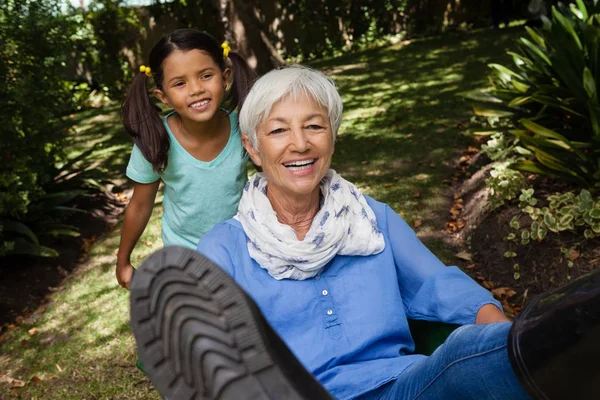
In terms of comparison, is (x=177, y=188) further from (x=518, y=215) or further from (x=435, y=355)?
(x=518, y=215)

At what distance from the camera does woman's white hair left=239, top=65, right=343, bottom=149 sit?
2.02m

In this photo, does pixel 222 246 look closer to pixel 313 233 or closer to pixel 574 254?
pixel 313 233

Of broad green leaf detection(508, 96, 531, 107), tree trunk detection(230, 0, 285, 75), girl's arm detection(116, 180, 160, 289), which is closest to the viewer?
girl's arm detection(116, 180, 160, 289)

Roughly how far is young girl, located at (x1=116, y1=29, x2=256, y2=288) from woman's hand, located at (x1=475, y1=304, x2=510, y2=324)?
1.27 m

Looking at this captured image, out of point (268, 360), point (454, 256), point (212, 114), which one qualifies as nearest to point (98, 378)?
point (212, 114)

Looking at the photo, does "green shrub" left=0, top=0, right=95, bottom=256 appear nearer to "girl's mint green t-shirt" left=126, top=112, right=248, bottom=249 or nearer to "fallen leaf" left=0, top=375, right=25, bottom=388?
"fallen leaf" left=0, top=375, right=25, bottom=388

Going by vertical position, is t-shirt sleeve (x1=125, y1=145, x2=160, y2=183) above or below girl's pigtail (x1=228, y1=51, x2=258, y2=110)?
below

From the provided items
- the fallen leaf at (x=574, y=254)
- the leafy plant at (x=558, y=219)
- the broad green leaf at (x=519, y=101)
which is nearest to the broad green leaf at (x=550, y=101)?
the broad green leaf at (x=519, y=101)

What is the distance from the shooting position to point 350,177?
606 centimetres

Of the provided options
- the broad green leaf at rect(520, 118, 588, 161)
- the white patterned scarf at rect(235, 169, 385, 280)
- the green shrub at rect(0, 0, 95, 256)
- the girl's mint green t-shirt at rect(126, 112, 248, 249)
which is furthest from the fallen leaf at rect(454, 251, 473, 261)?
the green shrub at rect(0, 0, 95, 256)

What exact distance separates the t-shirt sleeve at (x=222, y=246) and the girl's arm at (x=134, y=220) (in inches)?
29.9

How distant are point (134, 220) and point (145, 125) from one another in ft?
1.41

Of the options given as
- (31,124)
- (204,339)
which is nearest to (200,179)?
(204,339)

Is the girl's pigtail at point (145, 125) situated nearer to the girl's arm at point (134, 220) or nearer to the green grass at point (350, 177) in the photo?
the girl's arm at point (134, 220)
